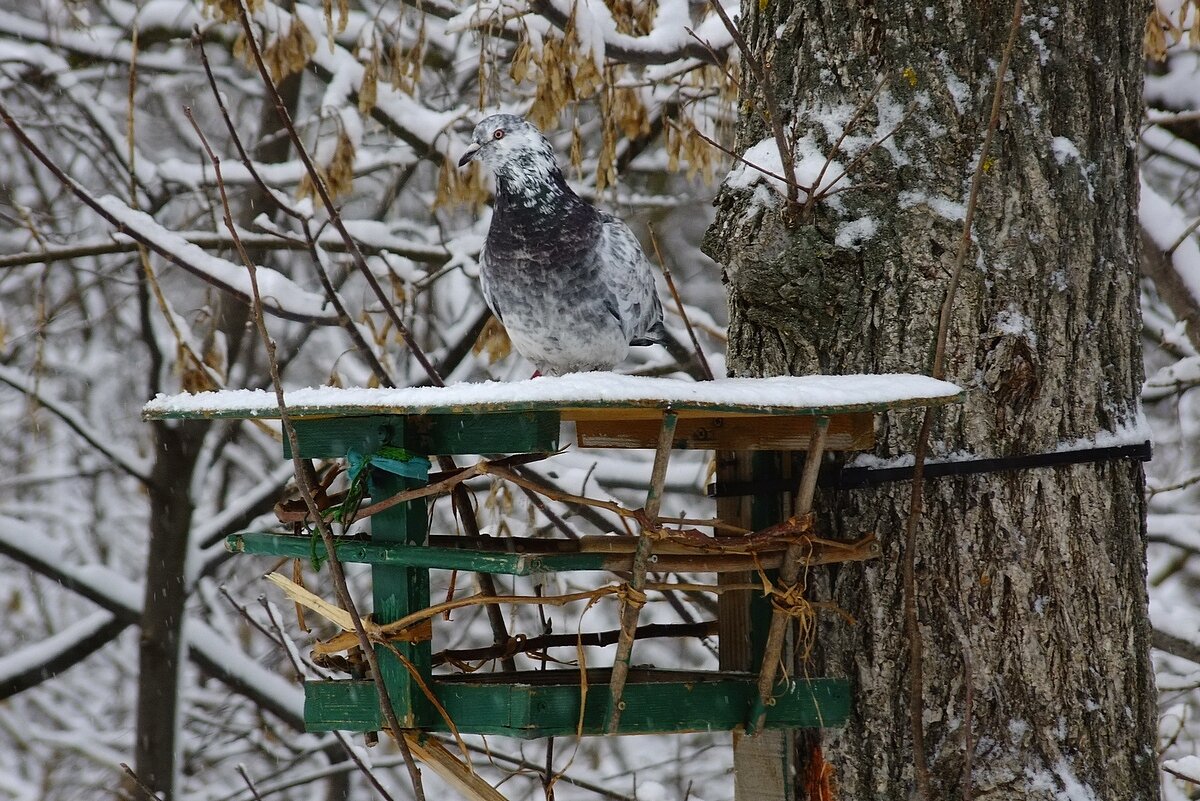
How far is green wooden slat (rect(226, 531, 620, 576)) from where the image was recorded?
1.52m

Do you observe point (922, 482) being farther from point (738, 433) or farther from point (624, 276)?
point (624, 276)

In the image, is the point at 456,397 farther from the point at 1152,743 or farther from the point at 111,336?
the point at 111,336

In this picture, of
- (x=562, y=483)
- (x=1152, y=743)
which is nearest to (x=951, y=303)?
(x=1152, y=743)

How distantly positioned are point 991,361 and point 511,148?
3.73ft

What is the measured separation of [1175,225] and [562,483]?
1.98m

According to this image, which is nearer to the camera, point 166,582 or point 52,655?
point 52,655

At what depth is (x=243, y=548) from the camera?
1.93 metres

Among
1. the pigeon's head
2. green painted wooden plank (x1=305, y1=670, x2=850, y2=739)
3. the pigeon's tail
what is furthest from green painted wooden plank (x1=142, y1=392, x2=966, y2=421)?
the pigeon's tail

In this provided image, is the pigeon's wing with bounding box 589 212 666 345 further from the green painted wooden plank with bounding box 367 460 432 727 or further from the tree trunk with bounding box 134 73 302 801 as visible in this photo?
the tree trunk with bounding box 134 73 302 801

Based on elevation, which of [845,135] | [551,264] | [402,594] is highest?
[845,135]

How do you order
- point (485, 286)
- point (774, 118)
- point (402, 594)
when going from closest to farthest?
point (402, 594)
point (774, 118)
point (485, 286)

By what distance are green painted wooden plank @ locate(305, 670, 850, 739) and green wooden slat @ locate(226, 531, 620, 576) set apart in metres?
0.18

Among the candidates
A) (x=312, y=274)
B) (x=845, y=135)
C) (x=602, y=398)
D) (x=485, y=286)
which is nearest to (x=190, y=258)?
(x=485, y=286)

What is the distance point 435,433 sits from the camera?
5.78 feet
